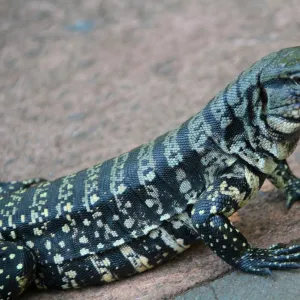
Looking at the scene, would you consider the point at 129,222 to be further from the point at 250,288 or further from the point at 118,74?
the point at 118,74

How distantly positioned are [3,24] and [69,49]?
1.98 meters

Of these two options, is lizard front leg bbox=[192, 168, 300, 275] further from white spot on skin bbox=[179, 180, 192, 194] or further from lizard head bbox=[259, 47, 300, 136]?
lizard head bbox=[259, 47, 300, 136]

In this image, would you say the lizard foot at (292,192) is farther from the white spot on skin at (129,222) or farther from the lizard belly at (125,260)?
the white spot on skin at (129,222)

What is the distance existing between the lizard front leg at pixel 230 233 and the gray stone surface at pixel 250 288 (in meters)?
0.09

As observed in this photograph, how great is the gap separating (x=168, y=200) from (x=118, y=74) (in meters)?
Result: 4.88

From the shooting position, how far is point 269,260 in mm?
5547

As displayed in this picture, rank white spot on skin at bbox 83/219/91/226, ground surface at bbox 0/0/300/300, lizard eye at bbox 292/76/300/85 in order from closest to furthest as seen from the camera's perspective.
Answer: lizard eye at bbox 292/76/300/85, white spot on skin at bbox 83/219/91/226, ground surface at bbox 0/0/300/300

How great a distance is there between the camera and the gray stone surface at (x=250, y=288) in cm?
521

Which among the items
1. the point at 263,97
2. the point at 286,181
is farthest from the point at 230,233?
the point at 286,181

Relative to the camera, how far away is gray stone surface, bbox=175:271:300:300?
17.1 ft

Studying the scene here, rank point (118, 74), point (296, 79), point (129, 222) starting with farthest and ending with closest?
point (118, 74), point (129, 222), point (296, 79)

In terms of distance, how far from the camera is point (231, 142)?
571 centimetres

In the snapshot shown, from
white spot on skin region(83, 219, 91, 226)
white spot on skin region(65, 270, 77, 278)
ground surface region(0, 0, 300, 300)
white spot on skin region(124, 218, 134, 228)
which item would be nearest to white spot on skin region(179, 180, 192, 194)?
white spot on skin region(124, 218, 134, 228)

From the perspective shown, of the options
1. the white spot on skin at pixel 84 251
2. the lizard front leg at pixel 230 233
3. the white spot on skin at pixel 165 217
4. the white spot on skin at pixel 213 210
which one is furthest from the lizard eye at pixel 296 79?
the white spot on skin at pixel 84 251
